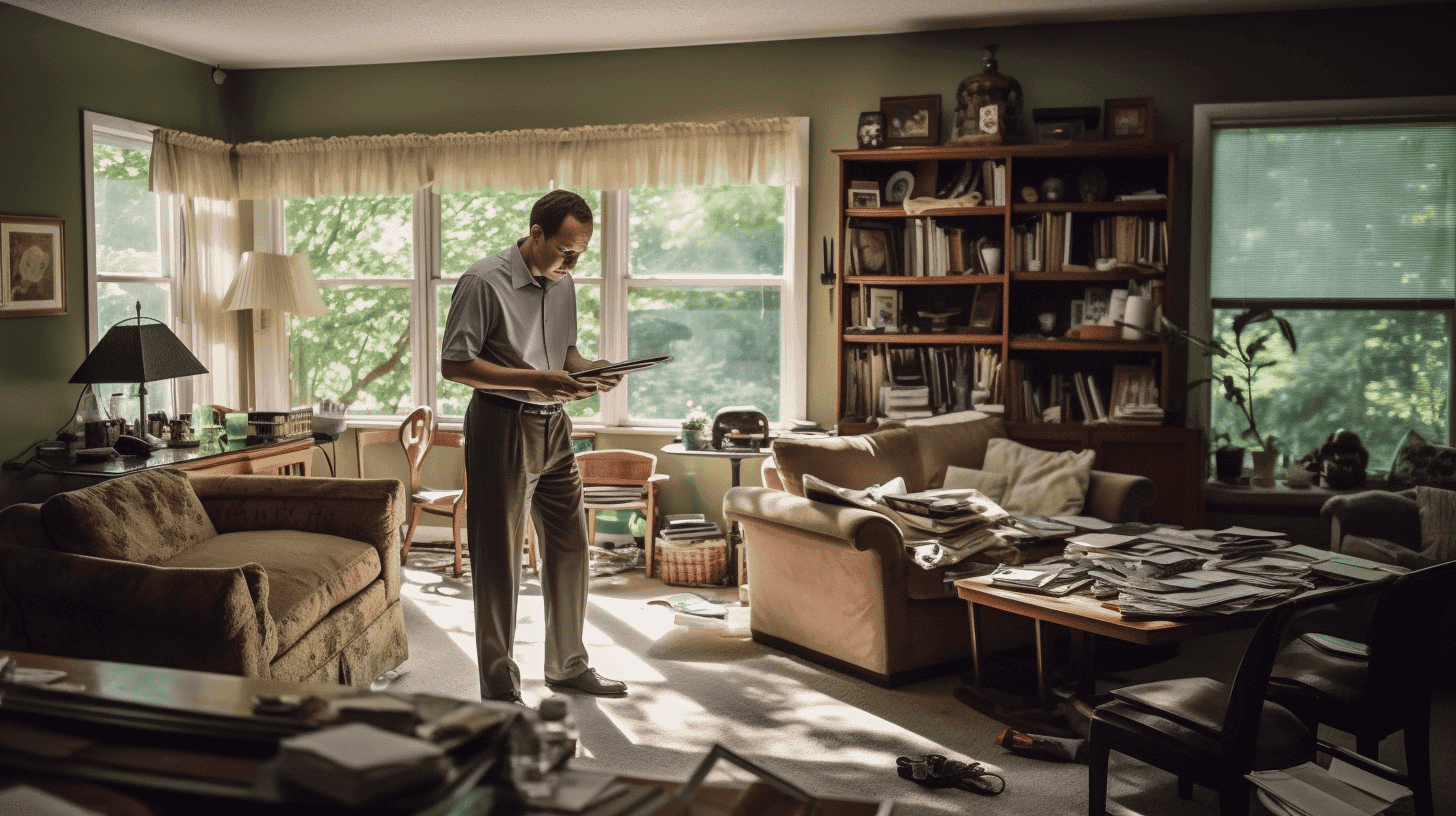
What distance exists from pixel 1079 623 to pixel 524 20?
3.85 metres

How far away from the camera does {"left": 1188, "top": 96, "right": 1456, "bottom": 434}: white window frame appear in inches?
197

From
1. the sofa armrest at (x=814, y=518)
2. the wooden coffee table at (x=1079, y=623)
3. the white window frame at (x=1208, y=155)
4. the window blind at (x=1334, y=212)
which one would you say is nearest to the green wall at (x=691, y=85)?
the white window frame at (x=1208, y=155)

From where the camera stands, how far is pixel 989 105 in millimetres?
5082

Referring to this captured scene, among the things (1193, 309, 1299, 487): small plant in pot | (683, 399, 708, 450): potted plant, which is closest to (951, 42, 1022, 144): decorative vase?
(1193, 309, 1299, 487): small plant in pot

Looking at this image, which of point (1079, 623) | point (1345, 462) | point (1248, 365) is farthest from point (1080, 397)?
point (1079, 623)

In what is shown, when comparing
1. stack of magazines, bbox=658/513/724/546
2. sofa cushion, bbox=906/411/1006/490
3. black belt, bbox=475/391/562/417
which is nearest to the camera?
black belt, bbox=475/391/562/417

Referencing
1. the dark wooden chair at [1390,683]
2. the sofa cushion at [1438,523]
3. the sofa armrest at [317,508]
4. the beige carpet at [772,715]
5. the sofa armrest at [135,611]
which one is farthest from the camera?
the sofa cushion at [1438,523]

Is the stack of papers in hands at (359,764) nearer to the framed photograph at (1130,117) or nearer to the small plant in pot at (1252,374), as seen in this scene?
the small plant in pot at (1252,374)

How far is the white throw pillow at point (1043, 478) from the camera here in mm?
4402

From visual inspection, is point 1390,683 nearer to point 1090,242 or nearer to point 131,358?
point 1090,242

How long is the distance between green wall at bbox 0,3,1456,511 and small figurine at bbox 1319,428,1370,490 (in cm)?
91

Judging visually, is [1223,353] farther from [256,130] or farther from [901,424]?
[256,130]

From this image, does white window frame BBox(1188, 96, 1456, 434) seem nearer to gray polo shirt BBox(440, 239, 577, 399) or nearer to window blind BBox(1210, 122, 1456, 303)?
window blind BBox(1210, 122, 1456, 303)

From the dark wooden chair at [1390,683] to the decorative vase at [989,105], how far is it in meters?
3.06
